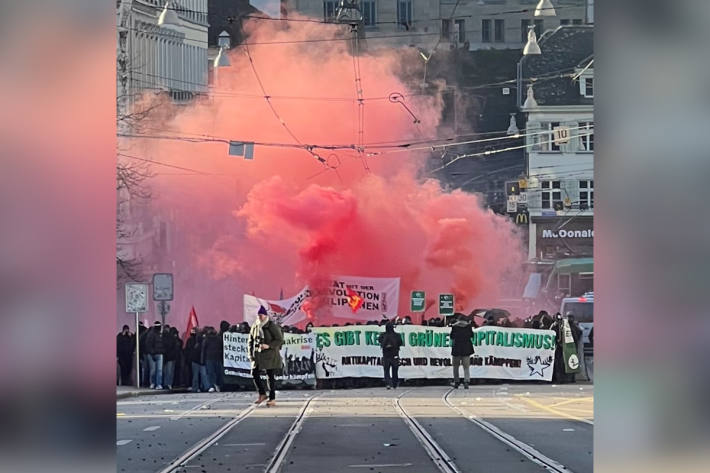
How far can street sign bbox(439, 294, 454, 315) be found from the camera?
225 inches

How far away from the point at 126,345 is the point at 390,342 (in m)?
1.44

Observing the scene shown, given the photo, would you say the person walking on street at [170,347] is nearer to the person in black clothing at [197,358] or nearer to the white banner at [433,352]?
the person in black clothing at [197,358]

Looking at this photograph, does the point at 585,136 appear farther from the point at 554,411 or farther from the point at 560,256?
the point at 554,411

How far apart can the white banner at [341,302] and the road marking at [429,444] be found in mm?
434

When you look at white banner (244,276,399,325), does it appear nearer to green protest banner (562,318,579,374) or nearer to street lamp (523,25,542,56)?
green protest banner (562,318,579,374)

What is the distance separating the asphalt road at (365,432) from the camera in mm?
4973

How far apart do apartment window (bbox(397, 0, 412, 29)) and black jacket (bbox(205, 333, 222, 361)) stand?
1695 mm
